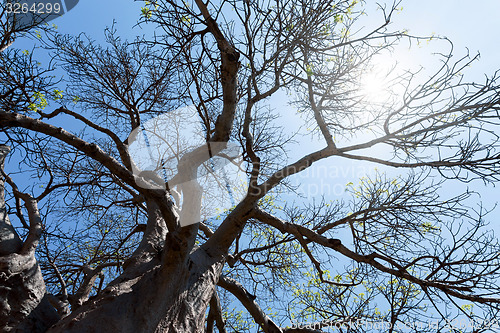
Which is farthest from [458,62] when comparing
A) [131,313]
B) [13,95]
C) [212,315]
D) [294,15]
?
[13,95]

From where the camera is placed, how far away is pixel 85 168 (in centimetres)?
494

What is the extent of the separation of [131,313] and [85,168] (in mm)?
3585

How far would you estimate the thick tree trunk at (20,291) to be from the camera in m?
2.06

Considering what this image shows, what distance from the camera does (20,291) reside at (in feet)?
7.21

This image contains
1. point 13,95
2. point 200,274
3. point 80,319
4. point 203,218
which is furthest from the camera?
point 203,218

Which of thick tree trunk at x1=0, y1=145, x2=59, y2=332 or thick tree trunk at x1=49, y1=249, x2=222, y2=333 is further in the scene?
thick tree trunk at x1=0, y1=145, x2=59, y2=332

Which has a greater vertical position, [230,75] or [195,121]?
[195,121]

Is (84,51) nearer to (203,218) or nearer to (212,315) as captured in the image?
(203,218)

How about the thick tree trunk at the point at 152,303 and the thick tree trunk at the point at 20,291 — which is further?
the thick tree trunk at the point at 20,291

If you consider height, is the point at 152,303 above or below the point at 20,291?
above

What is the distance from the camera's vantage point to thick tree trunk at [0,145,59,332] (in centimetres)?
206

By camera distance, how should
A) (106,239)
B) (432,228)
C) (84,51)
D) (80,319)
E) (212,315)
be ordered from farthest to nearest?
1. (106,239)
2. (84,51)
3. (212,315)
4. (432,228)
5. (80,319)

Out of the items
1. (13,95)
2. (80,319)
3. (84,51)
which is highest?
(84,51)

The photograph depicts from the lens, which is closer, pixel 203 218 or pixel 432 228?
pixel 432 228
